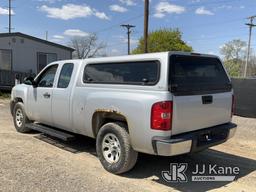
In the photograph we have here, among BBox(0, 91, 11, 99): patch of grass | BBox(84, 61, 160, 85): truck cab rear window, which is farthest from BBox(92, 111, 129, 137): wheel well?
BBox(0, 91, 11, 99): patch of grass

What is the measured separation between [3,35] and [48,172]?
59.3 ft

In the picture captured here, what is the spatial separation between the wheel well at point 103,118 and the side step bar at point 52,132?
32.3 inches

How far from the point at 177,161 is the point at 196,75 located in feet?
5.93

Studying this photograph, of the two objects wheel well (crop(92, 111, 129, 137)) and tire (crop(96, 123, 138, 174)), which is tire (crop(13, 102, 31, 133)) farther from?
tire (crop(96, 123, 138, 174))

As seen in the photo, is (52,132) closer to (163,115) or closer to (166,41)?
(163,115)

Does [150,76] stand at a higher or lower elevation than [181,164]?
higher

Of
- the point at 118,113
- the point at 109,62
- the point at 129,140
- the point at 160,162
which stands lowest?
the point at 160,162

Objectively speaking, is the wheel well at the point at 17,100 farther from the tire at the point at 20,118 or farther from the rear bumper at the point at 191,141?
the rear bumper at the point at 191,141

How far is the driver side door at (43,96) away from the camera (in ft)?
24.5

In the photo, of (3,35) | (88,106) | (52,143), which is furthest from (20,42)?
(88,106)

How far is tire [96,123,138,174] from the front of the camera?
5.46 m

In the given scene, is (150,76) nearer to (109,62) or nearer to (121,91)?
(121,91)

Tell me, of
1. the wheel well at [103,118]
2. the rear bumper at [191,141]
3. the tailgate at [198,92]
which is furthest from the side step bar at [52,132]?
the tailgate at [198,92]

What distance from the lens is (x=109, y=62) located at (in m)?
6.17
